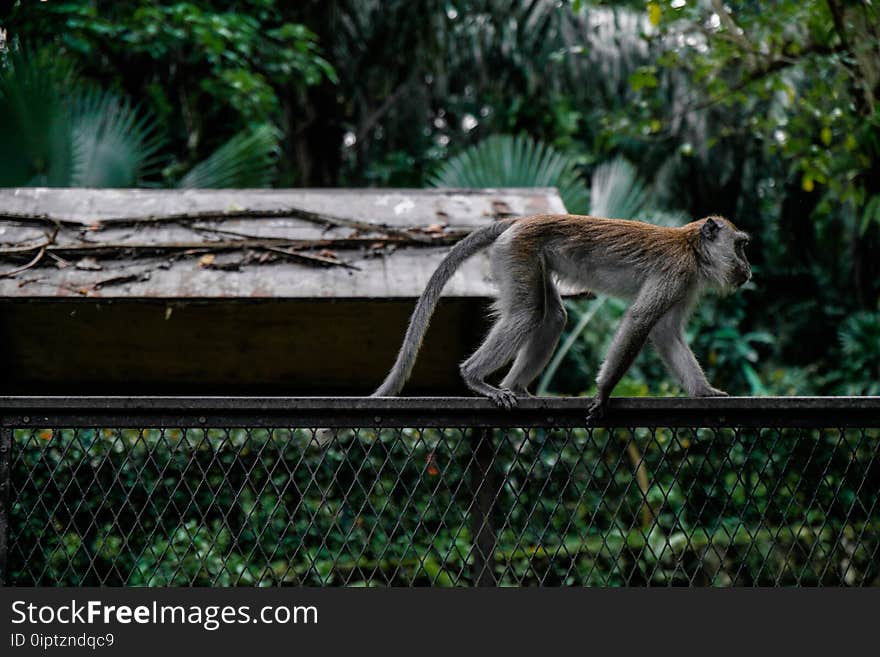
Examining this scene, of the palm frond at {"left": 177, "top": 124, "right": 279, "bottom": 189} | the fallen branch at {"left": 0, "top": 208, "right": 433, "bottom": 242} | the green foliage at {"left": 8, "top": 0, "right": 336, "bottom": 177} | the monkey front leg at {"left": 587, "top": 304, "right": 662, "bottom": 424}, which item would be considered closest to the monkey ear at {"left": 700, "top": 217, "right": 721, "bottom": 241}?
the monkey front leg at {"left": 587, "top": 304, "right": 662, "bottom": 424}

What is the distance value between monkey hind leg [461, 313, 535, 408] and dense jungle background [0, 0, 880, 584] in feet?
4.93

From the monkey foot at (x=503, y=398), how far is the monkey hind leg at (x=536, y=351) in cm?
41

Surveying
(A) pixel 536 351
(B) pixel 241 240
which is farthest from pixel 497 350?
(B) pixel 241 240

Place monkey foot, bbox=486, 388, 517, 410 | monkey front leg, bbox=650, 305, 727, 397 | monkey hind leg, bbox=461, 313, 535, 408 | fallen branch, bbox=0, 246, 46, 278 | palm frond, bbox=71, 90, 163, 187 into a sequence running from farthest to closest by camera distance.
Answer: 1. palm frond, bbox=71, 90, 163, 187
2. fallen branch, bbox=0, 246, 46, 278
3. monkey front leg, bbox=650, 305, 727, 397
4. monkey hind leg, bbox=461, 313, 535, 408
5. monkey foot, bbox=486, 388, 517, 410

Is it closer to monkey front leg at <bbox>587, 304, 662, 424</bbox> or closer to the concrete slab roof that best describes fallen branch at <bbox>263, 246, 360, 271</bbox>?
the concrete slab roof

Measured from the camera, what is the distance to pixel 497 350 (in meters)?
4.60

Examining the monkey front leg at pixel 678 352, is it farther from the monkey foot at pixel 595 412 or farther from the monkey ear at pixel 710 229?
the monkey foot at pixel 595 412

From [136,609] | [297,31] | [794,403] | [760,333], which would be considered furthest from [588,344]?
[136,609]

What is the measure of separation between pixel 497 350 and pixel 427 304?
41 centimetres

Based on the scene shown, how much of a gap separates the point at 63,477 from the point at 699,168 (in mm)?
12024

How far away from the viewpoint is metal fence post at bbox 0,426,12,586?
3.33 metres

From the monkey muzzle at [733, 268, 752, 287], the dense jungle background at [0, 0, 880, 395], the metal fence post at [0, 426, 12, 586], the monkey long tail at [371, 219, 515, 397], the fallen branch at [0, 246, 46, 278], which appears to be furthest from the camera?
the dense jungle background at [0, 0, 880, 395]

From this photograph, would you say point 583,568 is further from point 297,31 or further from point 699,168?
point 699,168

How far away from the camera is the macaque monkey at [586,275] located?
4637mm
